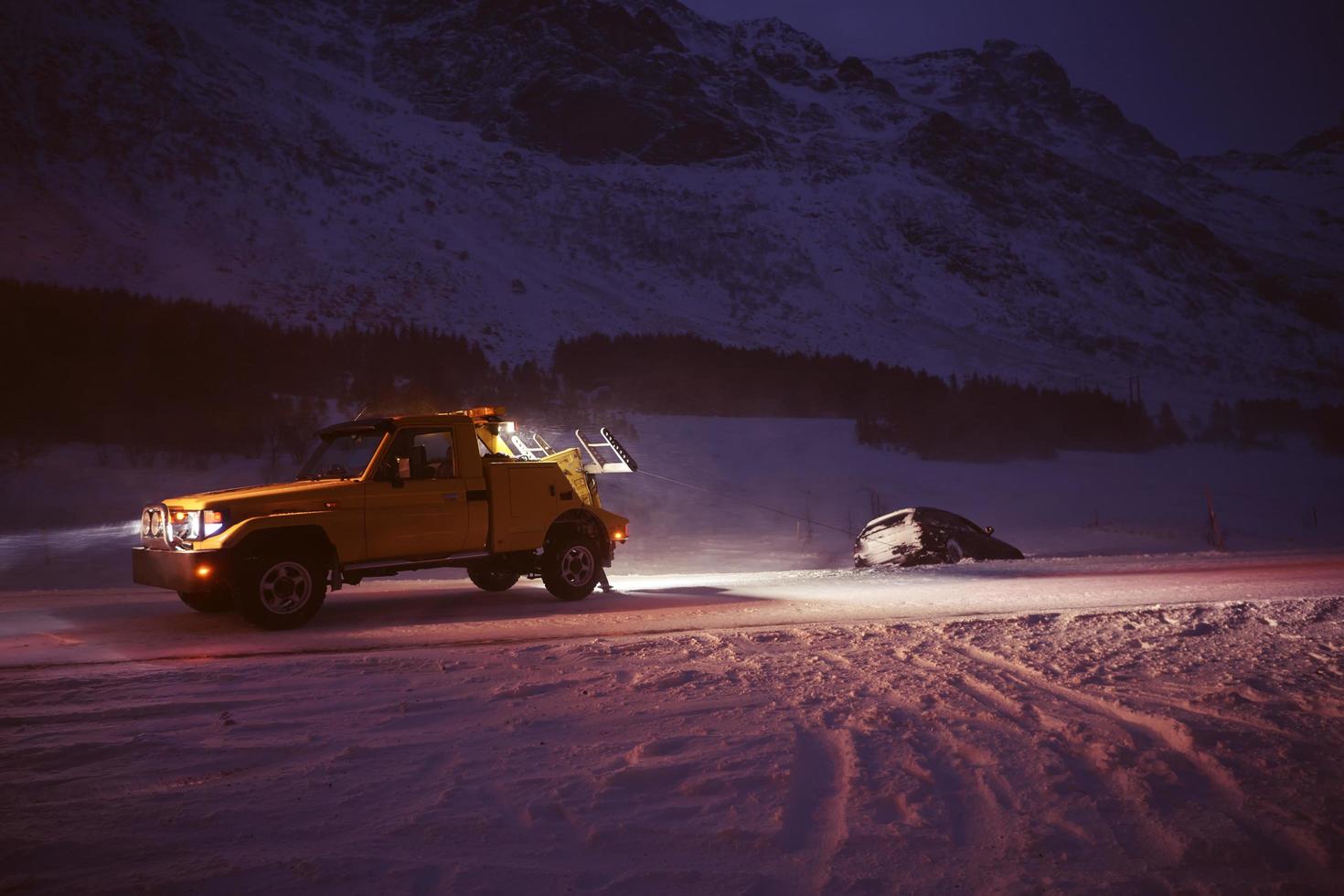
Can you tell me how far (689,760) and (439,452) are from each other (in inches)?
272

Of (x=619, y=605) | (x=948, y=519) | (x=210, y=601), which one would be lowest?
(x=619, y=605)

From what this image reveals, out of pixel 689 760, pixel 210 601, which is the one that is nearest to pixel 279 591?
pixel 210 601

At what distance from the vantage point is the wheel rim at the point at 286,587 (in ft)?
33.0

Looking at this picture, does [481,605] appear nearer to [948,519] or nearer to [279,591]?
[279,591]

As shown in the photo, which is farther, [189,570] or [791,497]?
[791,497]

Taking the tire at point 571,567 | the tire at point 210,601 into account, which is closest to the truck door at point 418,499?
the tire at point 571,567

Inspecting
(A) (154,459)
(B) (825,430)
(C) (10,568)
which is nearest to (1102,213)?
→ (B) (825,430)

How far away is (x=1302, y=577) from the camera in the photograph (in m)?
14.0

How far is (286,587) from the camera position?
10.2 meters

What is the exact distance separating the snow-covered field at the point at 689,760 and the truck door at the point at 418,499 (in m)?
1.86

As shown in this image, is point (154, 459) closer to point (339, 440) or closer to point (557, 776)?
point (339, 440)

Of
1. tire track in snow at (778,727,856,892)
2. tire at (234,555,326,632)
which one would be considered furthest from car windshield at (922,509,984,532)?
tire track in snow at (778,727,856,892)

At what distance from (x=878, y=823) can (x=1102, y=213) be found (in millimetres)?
113478

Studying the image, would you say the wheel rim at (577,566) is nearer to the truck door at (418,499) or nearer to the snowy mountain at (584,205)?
the truck door at (418,499)
